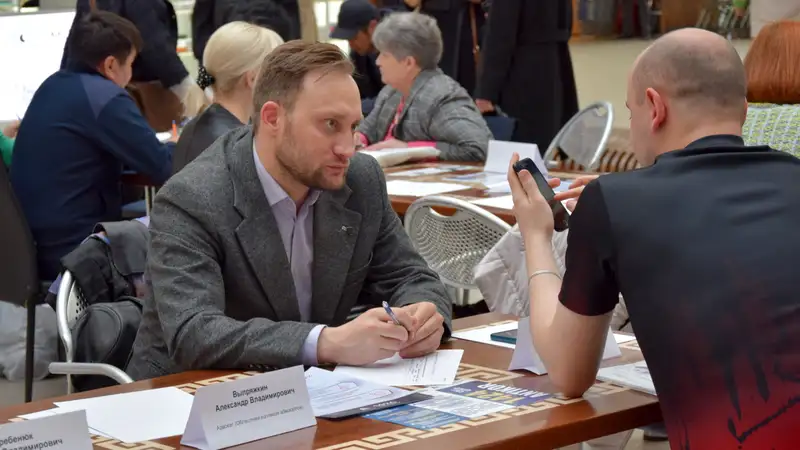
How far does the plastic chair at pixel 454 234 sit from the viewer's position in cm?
396

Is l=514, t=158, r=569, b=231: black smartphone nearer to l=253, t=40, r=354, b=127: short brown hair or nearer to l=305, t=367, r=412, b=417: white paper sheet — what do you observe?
l=305, t=367, r=412, b=417: white paper sheet

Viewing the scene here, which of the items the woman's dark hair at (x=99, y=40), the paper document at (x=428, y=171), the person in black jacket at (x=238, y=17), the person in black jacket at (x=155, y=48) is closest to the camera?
the woman's dark hair at (x=99, y=40)

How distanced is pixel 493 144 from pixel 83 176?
161cm

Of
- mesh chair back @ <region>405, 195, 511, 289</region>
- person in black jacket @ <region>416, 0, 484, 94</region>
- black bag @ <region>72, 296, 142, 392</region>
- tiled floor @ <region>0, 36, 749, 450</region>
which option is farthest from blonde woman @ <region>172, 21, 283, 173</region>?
tiled floor @ <region>0, 36, 749, 450</region>

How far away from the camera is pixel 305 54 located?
2.61 metres

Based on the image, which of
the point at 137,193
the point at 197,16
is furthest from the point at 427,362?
the point at 197,16

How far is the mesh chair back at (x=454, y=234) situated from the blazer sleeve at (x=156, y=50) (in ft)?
9.94

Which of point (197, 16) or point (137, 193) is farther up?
point (197, 16)

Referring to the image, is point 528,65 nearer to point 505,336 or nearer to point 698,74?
point 505,336

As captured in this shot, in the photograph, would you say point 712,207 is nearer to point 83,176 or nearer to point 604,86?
point 83,176

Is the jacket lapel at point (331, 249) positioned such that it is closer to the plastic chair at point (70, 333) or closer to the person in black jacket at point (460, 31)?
the plastic chair at point (70, 333)

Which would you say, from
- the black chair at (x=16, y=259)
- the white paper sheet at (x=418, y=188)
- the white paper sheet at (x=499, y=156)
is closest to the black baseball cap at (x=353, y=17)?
the white paper sheet at (x=499, y=156)

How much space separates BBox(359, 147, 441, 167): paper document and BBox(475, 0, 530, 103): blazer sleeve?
140 cm

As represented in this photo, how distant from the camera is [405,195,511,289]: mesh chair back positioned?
13.0ft
